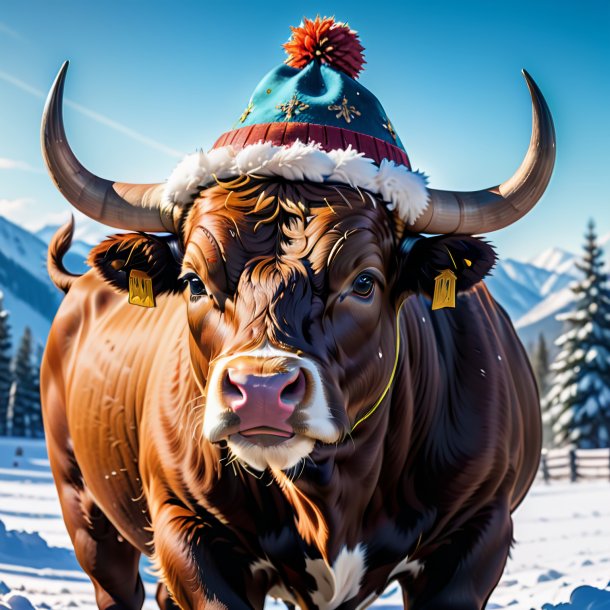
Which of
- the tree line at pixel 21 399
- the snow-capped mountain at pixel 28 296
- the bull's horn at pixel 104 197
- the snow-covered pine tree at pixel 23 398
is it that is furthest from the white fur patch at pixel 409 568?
the snow-capped mountain at pixel 28 296

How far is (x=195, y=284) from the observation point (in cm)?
354

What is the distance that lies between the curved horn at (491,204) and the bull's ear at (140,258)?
1139 millimetres

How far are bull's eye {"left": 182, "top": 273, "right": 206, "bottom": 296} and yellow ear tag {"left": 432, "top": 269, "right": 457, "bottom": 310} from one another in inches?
41.5

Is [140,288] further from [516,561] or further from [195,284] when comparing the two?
[516,561]

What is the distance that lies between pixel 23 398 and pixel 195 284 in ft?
144

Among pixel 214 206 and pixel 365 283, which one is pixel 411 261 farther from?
pixel 214 206

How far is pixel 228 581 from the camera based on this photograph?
382 cm

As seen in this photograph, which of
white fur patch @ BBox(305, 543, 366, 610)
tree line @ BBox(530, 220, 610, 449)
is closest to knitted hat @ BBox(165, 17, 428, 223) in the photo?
white fur patch @ BBox(305, 543, 366, 610)

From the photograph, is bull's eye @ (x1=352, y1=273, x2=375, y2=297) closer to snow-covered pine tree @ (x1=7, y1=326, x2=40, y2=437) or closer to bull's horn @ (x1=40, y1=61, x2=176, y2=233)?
bull's horn @ (x1=40, y1=61, x2=176, y2=233)

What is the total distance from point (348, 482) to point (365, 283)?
0.91 metres

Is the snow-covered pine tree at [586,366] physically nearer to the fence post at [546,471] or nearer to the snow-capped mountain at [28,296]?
the fence post at [546,471]

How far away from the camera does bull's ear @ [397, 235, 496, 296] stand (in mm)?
3844

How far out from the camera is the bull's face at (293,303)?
9.66 feet

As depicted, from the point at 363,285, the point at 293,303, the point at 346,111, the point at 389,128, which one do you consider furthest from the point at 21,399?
the point at 293,303
